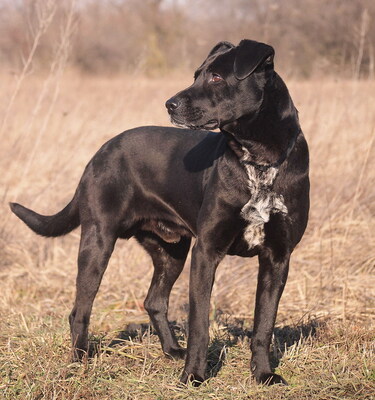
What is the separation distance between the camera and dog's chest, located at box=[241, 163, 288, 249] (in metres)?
3.25

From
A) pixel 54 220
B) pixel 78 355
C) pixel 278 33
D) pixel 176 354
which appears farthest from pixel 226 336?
pixel 278 33

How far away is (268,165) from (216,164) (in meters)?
0.31

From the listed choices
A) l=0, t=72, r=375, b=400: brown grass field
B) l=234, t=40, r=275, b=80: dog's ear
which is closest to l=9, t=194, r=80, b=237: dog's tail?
l=0, t=72, r=375, b=400: brown grass field

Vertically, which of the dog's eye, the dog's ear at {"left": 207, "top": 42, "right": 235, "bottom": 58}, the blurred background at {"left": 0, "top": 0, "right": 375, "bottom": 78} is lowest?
the dog's eye

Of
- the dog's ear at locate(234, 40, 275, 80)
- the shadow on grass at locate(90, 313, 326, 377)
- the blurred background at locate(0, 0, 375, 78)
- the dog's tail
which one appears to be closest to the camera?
the dog's ear at locate(234, 40, 275, 80)

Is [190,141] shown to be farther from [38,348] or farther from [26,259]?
[26,259]

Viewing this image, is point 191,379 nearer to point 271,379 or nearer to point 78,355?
point 271,379

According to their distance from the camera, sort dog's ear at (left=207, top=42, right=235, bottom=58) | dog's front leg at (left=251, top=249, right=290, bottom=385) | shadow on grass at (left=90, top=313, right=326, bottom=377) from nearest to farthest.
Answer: dog's front leg at (left=251, top=249, right=290, bottom=385)
dog's ear at (left=207, top=42, right=235, bottom=58)
shadow on grass at (left=90, top=313, right=326, bottom=377)

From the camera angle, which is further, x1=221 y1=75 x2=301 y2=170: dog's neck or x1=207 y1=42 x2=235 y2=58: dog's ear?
x1=207 y1=42 x2=235 y2=58: dog's ear

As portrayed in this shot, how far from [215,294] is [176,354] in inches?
51.9

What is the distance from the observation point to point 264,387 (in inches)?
125

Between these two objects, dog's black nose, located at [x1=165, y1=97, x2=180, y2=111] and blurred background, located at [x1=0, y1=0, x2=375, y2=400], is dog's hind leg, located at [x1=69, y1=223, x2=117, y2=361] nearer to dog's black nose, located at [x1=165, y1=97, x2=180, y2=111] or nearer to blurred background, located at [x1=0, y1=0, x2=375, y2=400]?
blurred background, located at [x1=0, y1=0, x2=375, y2=400]

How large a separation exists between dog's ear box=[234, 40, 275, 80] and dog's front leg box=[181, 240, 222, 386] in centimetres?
87

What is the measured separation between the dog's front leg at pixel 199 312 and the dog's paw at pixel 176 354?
1.69 feet
